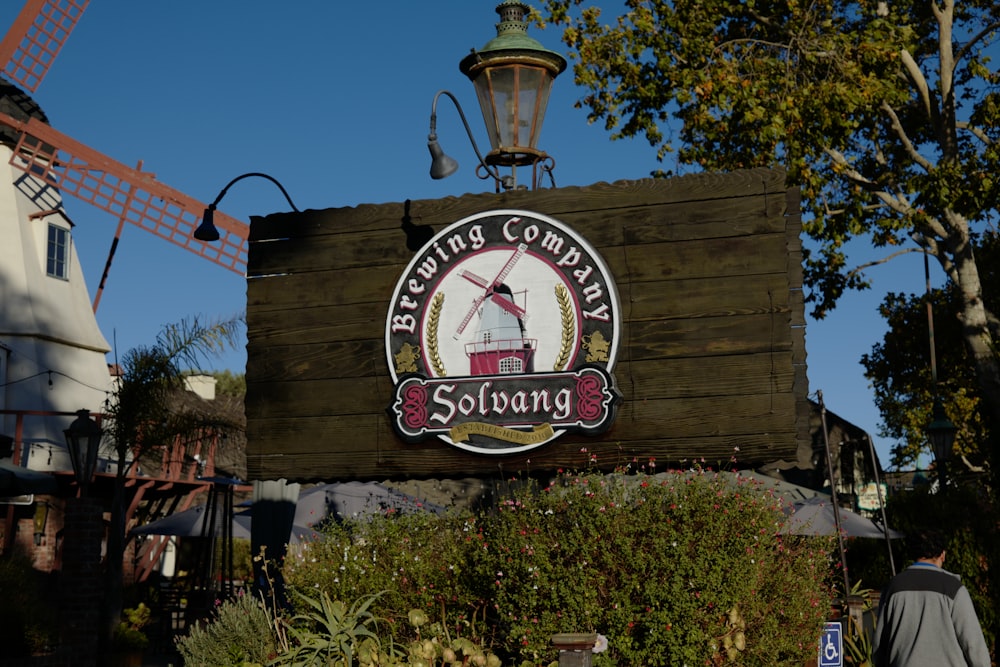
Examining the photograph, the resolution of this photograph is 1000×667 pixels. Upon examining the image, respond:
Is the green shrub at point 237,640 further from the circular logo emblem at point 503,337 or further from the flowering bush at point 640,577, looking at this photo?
the circular logo emblem at point 503,337

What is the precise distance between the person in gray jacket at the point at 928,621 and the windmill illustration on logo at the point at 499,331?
3.21 m

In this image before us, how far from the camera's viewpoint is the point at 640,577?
7.41m

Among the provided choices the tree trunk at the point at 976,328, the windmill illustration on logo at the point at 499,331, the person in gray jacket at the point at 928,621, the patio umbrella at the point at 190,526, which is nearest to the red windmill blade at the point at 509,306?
the windmill illustration on logo at the point at 499,331

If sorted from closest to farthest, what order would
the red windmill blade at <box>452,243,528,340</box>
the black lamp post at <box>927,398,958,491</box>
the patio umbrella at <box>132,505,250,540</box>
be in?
1. the red windmill blade at <box>452,243,528,340</box>
2. the black lamp post at <box>927,398,958,491</box>
3. the patio umbrella at <box>132,505,250,540</box>

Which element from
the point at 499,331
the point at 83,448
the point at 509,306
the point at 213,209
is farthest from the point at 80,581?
the point at 509,306

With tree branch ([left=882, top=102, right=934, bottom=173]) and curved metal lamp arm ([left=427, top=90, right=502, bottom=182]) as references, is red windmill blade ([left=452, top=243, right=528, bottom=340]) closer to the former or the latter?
curved metal lamp arm ([left=427, top=90, right=502, bottom=182])

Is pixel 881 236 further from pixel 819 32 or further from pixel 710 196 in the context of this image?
pixel 710 196

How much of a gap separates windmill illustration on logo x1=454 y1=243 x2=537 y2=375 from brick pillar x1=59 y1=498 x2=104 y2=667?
6778 mm

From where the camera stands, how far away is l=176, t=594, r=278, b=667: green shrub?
9125 mm

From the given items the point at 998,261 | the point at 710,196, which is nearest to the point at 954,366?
the point at 998,261

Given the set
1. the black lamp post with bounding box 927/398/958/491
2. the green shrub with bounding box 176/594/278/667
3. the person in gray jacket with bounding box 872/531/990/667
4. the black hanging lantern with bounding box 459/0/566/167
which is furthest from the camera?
the black lamp post with bounding box 927/398/958/491

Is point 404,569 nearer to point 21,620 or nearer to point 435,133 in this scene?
point 435,133

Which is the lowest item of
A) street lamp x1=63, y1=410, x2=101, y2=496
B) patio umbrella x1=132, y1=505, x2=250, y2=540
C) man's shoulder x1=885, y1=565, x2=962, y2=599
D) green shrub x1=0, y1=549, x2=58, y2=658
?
green shrub x1=0, y1=549, x2=58, y2=658

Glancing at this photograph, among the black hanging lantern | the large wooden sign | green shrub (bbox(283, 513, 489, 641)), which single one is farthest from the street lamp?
the black hanging lantern
